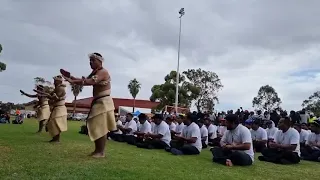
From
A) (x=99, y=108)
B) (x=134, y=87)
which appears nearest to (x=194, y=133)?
(x=99, y=108)

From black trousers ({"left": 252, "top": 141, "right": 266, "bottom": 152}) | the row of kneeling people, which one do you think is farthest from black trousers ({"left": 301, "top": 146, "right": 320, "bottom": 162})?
black trousers ({"left": 252, "top": 141, "right": 266, "bottom": 152})

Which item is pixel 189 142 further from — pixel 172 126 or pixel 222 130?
pixel 222 130

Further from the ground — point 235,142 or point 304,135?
point 304,135

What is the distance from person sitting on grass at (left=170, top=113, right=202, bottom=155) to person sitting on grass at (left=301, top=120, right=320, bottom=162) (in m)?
3.94

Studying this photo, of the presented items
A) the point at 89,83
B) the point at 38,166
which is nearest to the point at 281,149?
the point at 89,83

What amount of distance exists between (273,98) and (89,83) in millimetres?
54451

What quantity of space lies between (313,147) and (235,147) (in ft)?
17.0

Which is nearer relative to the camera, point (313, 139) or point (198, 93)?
point (313, 139)

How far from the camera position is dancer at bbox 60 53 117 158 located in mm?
7691

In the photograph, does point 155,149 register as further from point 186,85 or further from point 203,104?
point 203,104

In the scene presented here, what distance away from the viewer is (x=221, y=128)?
1803 cm

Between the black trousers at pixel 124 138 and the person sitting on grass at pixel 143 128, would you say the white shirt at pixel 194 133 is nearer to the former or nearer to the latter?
the person sitting on grass at pixel 143 128

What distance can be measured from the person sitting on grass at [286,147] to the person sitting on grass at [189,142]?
2.01 m

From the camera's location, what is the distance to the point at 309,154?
12.6 m
